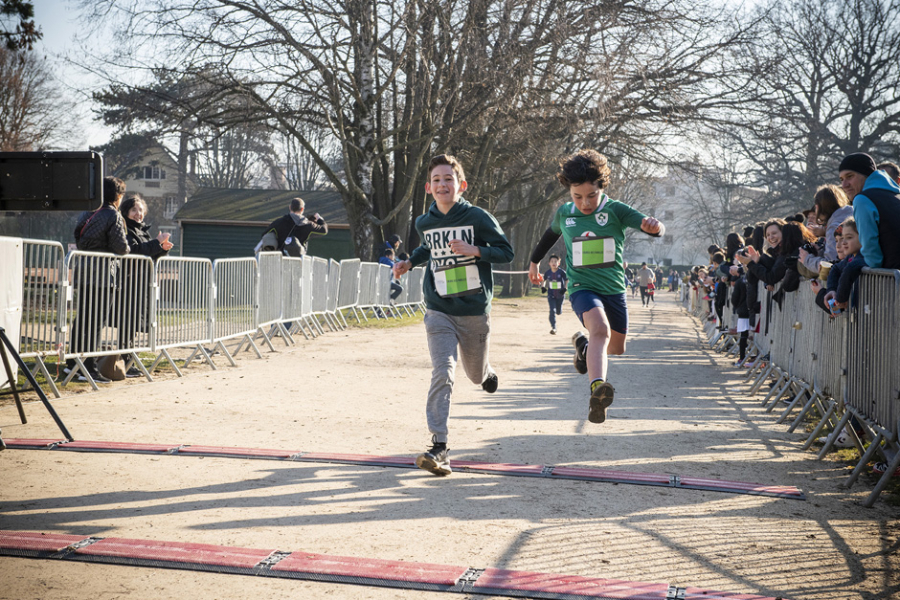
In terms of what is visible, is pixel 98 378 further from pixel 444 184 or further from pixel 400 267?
pixel 444 184

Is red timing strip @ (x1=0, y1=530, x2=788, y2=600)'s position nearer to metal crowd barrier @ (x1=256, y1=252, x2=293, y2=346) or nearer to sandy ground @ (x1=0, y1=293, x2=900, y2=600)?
sandy ground @ (x1=0, y1=293, x2=900, y2=600)

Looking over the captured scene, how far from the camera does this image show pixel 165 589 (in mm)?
3613

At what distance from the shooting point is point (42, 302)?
8656mm

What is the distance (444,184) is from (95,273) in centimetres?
514

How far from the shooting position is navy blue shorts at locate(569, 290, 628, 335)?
636 cm

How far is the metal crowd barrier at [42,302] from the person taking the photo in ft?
28.2

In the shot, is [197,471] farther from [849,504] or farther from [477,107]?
[477,107]

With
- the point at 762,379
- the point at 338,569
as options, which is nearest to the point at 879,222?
the point at 762,379

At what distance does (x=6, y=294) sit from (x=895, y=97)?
117ft

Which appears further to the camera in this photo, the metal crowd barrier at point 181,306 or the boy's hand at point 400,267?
the metal crowd barrier at point 181,306

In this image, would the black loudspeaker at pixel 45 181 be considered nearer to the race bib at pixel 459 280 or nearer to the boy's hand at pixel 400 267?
the boy's hand at pixel 400 267

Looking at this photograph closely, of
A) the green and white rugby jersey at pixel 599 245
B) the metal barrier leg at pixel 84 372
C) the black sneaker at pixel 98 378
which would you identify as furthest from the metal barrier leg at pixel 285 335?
the green and white rugby jersey at pixel 599 245

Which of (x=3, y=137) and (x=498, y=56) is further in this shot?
(x=3, y=137)

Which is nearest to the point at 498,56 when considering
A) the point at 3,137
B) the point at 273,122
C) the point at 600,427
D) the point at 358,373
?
the point at 273,122
